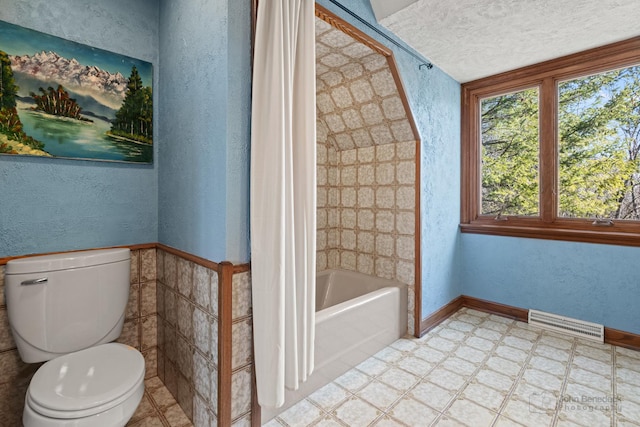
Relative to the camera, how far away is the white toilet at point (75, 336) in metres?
1.05

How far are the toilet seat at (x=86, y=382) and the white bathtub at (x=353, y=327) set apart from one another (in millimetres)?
679

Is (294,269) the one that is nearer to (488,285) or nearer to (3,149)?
(3,149)

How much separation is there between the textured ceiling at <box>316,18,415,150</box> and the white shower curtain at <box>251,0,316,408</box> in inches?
22.6

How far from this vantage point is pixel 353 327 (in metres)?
2.02

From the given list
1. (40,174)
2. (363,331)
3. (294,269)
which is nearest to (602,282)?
(363,331)

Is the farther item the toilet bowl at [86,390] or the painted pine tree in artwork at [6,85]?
the painted pine tree in artwork at [6,85]

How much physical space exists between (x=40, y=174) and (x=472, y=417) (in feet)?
8.20

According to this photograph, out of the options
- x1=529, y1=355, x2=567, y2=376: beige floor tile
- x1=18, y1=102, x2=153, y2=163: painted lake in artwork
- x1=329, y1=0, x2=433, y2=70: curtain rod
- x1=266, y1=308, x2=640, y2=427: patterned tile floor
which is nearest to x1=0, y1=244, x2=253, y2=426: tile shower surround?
x1=266, y1=308, x2=640, y2=427: patterned tile floor

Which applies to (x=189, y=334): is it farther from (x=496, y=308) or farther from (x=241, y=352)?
(x=496, y=308)

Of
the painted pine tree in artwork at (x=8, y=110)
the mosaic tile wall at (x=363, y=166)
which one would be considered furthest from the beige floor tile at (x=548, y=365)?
the painted pine tree in artwork at (x=8, y=110)

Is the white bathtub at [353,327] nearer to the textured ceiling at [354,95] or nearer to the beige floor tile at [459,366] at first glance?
the beige floor tile at [459,366]

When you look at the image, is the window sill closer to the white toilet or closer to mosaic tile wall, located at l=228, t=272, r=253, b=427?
mosaic tile wall, located at l=228, t=272, r=253, b=427

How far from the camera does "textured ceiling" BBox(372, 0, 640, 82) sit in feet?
5.96

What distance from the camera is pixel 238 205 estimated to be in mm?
1312
